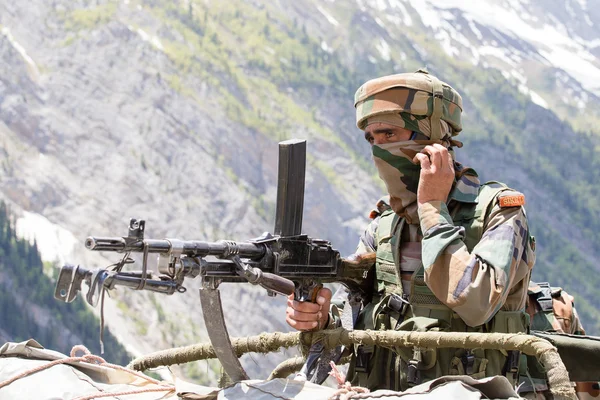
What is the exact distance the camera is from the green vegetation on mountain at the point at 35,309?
6988cm

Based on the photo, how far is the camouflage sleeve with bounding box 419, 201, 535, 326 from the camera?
5195mm

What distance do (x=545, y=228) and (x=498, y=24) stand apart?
55.9 m

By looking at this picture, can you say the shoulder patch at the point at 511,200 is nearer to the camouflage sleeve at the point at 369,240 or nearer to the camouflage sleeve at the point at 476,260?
the camouflage sleeve at the point at 476,260

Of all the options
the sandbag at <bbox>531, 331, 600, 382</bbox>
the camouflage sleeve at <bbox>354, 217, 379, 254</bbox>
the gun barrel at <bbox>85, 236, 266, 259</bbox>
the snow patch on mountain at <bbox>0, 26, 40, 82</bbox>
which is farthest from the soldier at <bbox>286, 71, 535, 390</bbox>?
the snow patch on mountain at <bbox>0, 26, 40, 82</bbox>

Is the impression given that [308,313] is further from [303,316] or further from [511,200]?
[511,200]

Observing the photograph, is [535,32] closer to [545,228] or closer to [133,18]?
[545,228]

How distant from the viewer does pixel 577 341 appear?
5848 mm

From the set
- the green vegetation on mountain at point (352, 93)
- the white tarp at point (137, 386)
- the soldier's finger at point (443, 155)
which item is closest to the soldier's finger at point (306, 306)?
the white tarp at point (137, 386)

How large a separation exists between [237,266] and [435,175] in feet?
4.19

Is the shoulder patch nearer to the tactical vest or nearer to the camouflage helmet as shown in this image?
the tactical vest

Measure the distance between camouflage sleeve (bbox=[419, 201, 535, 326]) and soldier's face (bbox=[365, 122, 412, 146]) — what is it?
560mm

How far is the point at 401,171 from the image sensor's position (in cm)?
592

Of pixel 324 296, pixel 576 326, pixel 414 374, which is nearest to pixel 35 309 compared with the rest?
pixel 576 326

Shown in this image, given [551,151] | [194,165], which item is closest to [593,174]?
[551,151]
